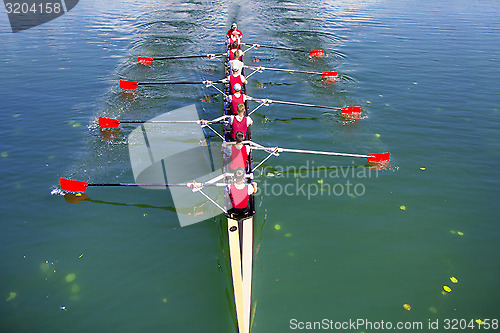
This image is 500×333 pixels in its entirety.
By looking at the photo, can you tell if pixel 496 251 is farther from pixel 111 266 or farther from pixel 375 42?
pixel 375 42

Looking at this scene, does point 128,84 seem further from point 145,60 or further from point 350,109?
point 350,109

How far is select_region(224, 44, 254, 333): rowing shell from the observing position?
7148 mm

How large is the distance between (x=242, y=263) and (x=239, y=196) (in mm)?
1759

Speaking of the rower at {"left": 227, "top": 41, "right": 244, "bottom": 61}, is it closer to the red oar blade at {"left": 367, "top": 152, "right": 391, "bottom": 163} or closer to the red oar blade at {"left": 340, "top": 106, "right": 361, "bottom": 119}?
the red oar blade at {"left": 340, "top": 106, "right": 361, "bottom": 119}

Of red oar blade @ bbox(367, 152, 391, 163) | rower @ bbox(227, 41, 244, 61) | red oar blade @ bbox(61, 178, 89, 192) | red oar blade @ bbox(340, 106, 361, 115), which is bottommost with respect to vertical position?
red oar blade @ bbox(367, 152, 391, 163)

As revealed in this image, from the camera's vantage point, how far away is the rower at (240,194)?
8383mm

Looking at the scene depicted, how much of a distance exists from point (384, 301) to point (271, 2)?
33.5m

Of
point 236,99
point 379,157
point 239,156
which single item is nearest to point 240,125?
point 239,156

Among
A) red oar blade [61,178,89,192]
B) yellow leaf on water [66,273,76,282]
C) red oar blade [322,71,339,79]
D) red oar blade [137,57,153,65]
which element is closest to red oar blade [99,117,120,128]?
red oar blade [61,178,89,192]

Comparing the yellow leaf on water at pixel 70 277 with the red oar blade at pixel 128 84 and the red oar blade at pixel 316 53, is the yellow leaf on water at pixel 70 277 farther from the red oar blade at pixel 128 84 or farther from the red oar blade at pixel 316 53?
the red oar blade at pixel 316 53

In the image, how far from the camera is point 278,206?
34.9 feet

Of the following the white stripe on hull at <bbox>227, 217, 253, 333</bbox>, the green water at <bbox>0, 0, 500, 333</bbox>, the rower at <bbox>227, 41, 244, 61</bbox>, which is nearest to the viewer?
the white stripe on hull at <bbox>227, 217, 253, 333</bbox>

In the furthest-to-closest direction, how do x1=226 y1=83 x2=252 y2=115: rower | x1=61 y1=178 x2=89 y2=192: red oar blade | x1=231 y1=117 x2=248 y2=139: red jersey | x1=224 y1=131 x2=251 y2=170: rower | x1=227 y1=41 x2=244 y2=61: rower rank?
x1=227 y1=41 x2=244 y2=61: rower < x1=226 y1=83 x2=252 y2=115: rower < x1=231 y1=117 x2=248 y2=139: red jersey < x1=61 y1=178 x2=89 y2=192: red oar blade < x1=224 y1=131 x2=251 y2=170: rower

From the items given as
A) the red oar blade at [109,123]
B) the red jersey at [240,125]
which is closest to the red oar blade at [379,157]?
the red jersey at [240,125]
